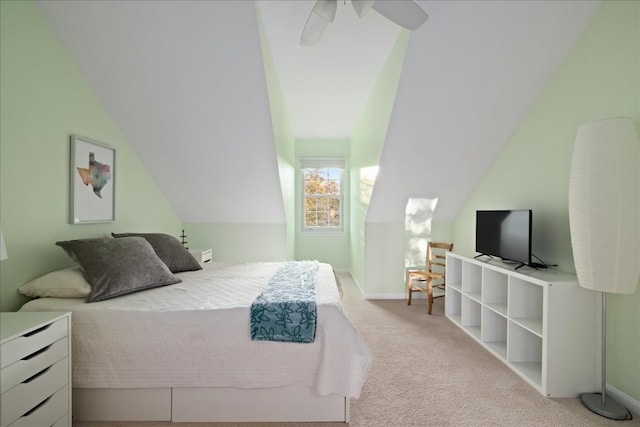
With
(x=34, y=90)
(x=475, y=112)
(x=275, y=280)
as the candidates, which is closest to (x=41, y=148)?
(x=34, y=90)

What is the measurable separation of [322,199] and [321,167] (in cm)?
58

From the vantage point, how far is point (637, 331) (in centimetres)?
207

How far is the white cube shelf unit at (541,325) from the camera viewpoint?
2.21 m

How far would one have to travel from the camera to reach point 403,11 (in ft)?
6.43

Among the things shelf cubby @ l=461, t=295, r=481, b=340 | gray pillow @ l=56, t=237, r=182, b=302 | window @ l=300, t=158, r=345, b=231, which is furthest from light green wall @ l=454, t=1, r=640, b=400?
window @ l=300, t=158, r=345, b=231

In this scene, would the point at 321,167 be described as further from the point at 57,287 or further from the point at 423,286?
the point at 57,287

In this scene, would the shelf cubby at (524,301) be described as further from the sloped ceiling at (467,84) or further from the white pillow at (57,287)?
the white pillow at (57,287)

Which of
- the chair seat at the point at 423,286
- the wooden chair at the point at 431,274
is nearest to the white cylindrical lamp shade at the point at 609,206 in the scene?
the wooden chair at the point at 431,274

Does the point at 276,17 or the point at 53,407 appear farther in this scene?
the point at 276,17

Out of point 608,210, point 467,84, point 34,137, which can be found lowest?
point 608,210

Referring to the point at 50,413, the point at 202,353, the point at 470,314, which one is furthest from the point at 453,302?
the point at 50,413

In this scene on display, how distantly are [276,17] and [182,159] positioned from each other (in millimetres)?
1818

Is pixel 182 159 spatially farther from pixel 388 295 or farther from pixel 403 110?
pixel 388 295

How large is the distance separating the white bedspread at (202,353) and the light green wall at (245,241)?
2.79 meters
